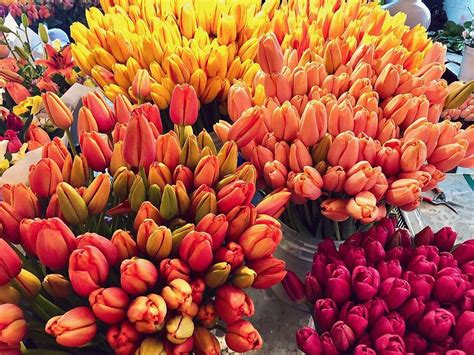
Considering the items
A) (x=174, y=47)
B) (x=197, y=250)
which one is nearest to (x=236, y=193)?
(x=197, y=250)

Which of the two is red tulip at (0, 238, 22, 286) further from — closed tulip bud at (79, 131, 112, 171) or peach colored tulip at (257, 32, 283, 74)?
peach colored tulip at (257, 32, 283, 74)

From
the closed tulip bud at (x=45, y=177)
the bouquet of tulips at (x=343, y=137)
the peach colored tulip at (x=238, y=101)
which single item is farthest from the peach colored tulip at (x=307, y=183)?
the closed tulip bud at (x=45, y=177)

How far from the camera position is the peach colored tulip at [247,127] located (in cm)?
46

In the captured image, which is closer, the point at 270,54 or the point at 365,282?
the point at 365,282

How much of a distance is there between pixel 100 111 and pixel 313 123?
0.65ft

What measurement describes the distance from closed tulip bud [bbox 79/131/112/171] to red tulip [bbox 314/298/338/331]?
217 millimetres

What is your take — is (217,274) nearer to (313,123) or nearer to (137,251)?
(137,251)

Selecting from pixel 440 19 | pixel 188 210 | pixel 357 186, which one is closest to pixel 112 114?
pixel 188 210

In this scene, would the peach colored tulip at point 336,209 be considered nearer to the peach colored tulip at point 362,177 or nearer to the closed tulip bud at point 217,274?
the peach colored tulip at point 362,177

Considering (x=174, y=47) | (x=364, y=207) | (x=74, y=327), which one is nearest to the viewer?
(x=74, y=327)

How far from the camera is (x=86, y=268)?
13.8 inches

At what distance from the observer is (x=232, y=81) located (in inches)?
24.9

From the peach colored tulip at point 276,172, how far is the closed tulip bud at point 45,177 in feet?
0.62

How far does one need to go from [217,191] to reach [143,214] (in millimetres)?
67
